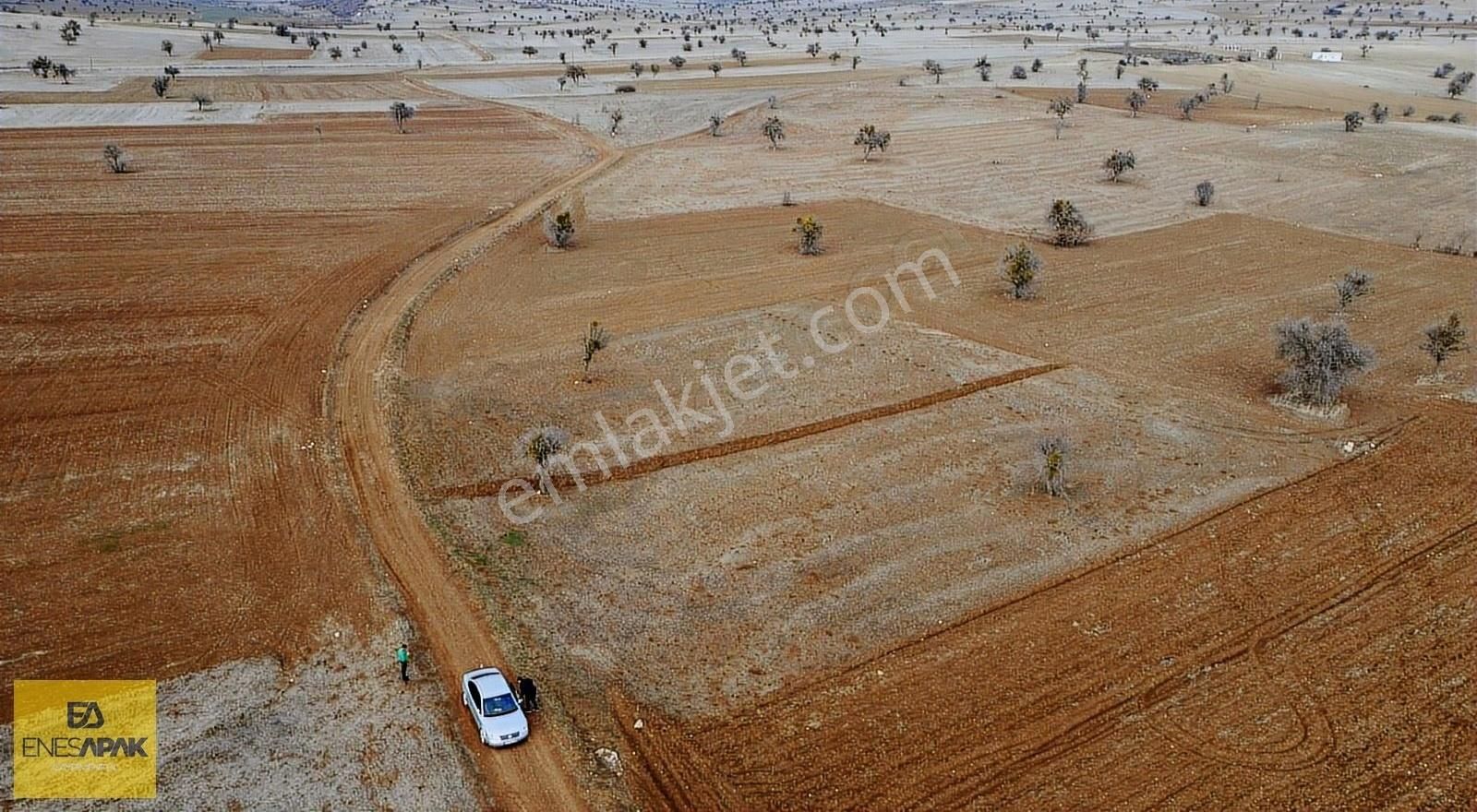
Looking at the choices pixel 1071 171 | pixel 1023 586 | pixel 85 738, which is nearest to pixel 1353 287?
pixel 1023 586

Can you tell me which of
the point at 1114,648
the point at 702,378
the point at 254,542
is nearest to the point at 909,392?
the point at 702,378

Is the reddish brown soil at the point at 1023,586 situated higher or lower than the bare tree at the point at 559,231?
lower

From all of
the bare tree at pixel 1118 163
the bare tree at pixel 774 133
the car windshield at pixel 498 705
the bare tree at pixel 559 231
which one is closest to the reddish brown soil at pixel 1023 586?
the car windshield at pixel 498 705

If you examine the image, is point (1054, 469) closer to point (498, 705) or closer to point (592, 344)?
point (592, 344)

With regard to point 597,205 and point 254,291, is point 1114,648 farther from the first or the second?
point 597,205

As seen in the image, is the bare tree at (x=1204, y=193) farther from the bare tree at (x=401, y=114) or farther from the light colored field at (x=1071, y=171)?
the bare tree at (x=401, y=114)
